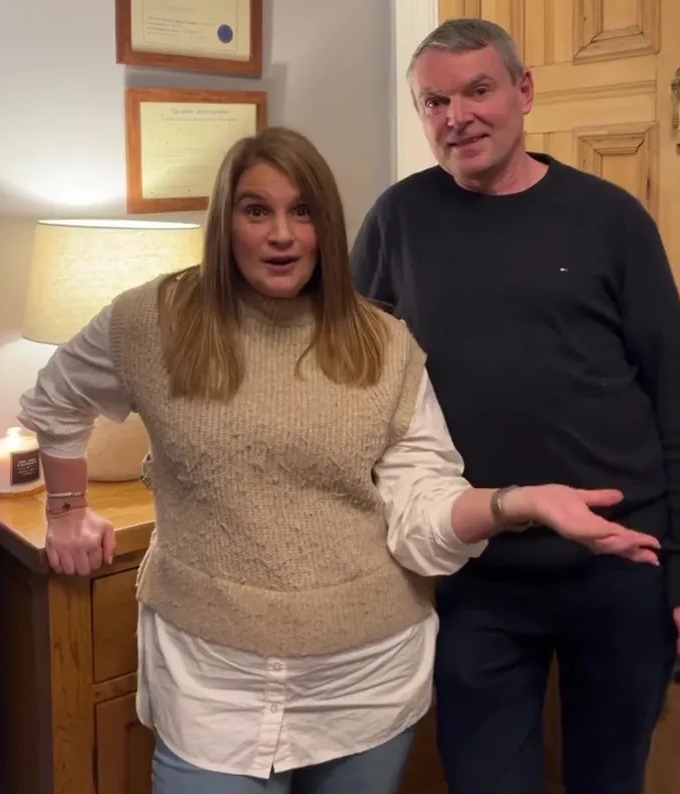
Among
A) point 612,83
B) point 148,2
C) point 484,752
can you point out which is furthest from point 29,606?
point 612,83

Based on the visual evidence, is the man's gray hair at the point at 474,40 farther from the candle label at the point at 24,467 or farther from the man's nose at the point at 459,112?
the candle label at the point at 24,467

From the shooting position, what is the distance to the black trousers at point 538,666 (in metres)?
1.38

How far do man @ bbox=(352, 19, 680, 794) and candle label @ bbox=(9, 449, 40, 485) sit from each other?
0.66 m

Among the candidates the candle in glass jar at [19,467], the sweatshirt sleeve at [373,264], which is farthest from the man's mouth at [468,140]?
the candle in glass jar at [19,467]

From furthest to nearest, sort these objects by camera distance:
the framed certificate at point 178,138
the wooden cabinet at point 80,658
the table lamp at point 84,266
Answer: the framed certificate at point 178,138, the table lamp at point 84,266, the wooden cabinet at point 80,658

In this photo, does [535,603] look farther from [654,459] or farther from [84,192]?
[84,192]

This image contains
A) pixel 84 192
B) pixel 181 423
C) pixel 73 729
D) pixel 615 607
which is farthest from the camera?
pixel 84 192

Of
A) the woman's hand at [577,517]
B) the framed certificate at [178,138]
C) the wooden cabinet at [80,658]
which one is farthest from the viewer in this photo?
the framed certificate at [178,138]

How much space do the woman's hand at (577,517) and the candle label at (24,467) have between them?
852mm

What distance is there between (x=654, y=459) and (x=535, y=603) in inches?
9.9

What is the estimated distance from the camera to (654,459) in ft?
4.59

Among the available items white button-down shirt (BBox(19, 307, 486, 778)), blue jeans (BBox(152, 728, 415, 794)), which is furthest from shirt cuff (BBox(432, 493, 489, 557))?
blue jeans (BBox(152, 728, 415, 794))

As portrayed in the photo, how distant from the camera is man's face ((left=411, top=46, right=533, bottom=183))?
53.4 inches

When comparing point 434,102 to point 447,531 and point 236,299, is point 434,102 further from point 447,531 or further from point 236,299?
point 447,531
